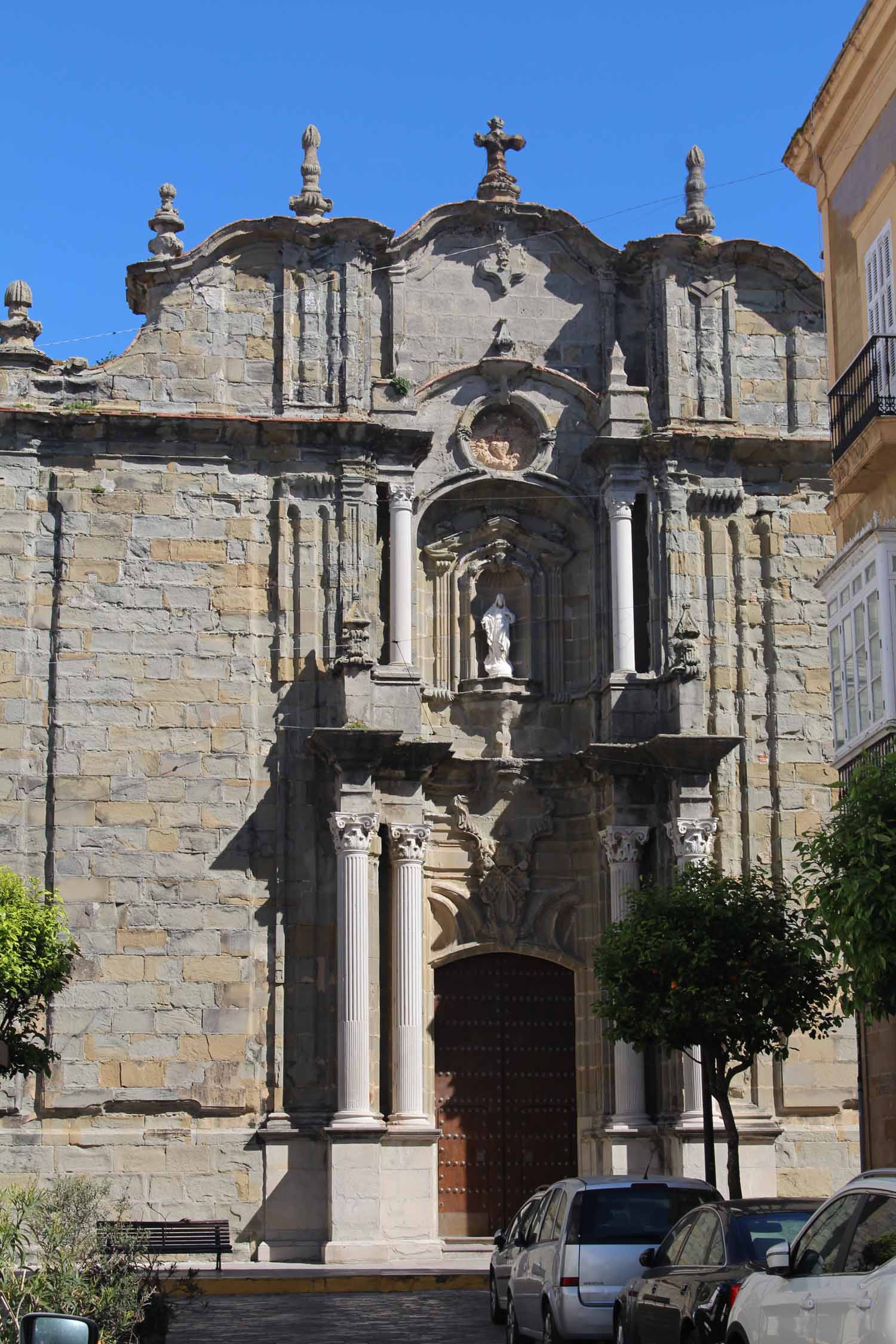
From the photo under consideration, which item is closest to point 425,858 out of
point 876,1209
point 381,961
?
point 381,961

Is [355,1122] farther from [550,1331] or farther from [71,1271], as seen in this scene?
[71,1271]

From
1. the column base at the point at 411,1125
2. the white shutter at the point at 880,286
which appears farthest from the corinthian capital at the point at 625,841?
the white shutter at the point at 880,286

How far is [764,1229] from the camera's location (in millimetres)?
13969

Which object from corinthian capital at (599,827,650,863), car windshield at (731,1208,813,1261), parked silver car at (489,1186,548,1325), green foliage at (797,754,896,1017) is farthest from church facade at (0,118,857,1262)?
car windshield at (731,1208,813,1261)

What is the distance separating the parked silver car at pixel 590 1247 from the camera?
642 inches

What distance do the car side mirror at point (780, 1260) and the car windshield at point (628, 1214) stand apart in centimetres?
550

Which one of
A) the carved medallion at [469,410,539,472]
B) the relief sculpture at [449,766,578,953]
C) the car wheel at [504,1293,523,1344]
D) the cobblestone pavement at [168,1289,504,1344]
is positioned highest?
the carved medallion at [469,410,539,472]

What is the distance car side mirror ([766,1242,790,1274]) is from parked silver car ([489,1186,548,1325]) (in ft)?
24.3

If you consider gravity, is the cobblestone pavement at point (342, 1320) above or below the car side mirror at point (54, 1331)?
below

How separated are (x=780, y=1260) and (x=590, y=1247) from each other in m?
A: 5.61

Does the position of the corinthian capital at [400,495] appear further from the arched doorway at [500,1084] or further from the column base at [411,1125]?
the column base at [411,1125]

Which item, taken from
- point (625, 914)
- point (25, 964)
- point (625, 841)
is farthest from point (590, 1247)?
point (625, 841)

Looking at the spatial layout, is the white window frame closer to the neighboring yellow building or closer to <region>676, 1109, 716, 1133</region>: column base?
the neighboring yellow building

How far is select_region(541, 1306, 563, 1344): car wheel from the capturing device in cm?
1638
